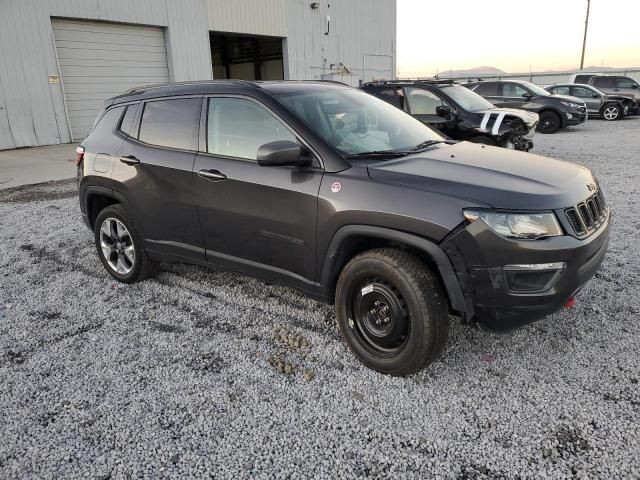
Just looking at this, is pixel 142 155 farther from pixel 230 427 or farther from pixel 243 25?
pixel 243 25

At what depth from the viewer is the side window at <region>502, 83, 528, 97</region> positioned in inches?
616

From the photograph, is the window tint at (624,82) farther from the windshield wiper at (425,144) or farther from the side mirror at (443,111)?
the windshield wiper at (425,144)

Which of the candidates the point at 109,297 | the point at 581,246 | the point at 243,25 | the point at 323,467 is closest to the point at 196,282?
the point at 109,297

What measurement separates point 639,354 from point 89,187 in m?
4.43

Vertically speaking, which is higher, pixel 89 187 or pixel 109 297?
pixel 89 187

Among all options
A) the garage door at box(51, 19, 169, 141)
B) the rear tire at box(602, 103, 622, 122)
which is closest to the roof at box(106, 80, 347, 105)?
the garage door at box(51, 19, 169, 141)

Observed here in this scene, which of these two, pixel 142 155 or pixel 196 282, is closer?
pixel 142 155

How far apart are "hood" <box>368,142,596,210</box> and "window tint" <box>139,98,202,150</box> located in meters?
Answer: 1.55

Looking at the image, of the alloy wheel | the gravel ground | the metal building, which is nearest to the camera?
the gravel ground

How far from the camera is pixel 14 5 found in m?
12.8

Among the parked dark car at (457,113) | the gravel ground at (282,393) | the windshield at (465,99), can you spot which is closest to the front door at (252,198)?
the gravel ground at (282,393)

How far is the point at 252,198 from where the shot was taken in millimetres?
3301

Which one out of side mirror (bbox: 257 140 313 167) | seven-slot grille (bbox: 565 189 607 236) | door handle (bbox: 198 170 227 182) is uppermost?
side mirror (bbox: 257 140 313 167)

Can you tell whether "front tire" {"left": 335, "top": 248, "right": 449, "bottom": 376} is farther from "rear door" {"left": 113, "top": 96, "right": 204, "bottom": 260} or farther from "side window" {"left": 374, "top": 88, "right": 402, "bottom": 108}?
"side window" {"left": 374, "top": 88, "right": 402, "bottom": 108}
